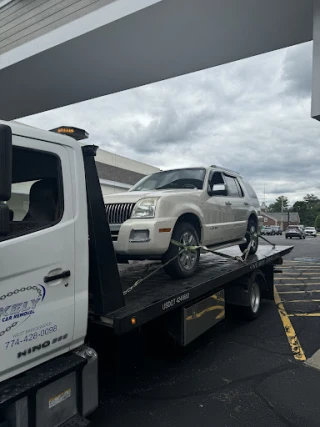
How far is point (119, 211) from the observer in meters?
4.27

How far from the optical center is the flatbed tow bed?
9.71ft

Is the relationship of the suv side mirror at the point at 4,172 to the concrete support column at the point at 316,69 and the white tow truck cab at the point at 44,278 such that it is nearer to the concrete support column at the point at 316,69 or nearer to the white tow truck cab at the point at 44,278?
the white tow truck cab at the point at 44,278

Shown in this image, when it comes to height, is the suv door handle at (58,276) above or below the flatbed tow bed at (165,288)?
above

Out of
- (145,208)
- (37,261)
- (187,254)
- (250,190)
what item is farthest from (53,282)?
(250,190)

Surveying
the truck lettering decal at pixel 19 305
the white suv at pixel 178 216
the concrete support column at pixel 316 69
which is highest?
the concrete support column at pixel 316 69

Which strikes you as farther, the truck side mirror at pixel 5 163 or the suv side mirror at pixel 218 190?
the suv side mirror at pixel 218 190

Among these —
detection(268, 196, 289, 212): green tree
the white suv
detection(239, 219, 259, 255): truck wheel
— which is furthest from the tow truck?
detection(268, 196, 289, 212): green tree

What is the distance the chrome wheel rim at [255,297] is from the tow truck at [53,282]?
295 centimetres

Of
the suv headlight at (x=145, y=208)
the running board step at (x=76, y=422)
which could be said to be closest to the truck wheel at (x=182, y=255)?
the suv headlight at (x=145, y=208)

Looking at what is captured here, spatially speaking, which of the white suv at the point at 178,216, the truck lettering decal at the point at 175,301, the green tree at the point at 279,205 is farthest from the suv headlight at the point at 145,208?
the green tree at the point at 279,205

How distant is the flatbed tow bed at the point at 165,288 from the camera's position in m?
2.96

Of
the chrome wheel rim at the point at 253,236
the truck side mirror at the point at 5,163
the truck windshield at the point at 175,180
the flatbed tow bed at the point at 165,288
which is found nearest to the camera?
the truck side mirror at the point at 5,163

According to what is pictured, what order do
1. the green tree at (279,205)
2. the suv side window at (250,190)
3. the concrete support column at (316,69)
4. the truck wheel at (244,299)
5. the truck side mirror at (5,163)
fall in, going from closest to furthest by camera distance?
the truck side mirror at (5,163), the concrete support column at (316,69), the truck wheel at (244,299), the suv side window at (250,190), the green tree at (279,205)

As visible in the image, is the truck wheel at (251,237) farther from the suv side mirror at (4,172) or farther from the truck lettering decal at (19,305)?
the suv side mirror at (4,172)
